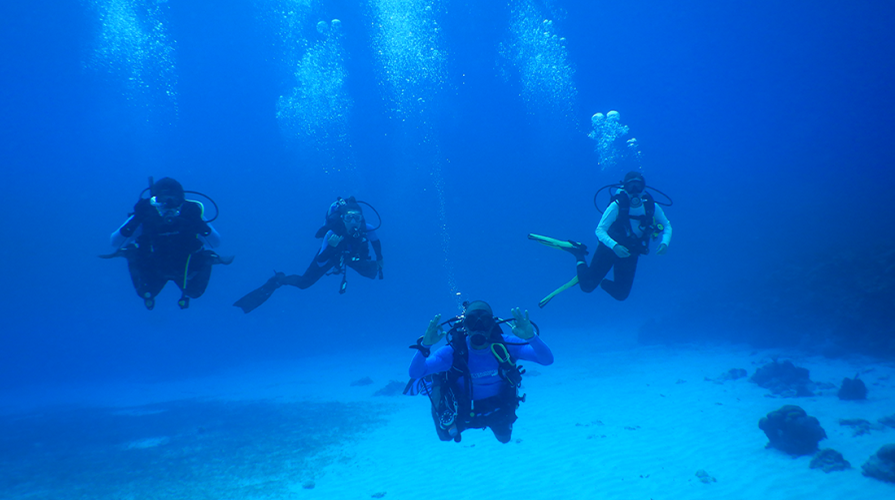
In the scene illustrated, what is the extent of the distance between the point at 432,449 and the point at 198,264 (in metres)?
9.38

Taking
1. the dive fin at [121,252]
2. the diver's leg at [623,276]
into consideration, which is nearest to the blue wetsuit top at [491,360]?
the diver's leg at [623,276]

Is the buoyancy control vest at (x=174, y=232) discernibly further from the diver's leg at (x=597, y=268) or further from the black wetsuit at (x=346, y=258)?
the diver's leg at (x=597, y=268)

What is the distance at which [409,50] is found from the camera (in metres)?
60.8

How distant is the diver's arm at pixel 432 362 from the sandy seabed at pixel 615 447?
6.27 m

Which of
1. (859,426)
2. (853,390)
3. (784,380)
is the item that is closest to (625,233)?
(859,426)

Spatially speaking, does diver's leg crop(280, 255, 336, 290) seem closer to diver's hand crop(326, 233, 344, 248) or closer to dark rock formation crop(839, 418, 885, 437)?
diver's hand crop(326, 233, 344, 248)

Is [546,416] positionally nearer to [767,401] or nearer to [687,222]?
[767,401]

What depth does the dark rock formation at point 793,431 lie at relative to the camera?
31.9ft

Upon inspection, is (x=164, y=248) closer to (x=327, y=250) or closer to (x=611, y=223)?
(x=327, y=250)

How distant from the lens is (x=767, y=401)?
543 inches

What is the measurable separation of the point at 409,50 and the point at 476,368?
64.4 meters

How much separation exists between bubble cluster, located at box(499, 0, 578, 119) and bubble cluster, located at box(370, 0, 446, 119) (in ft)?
38.8

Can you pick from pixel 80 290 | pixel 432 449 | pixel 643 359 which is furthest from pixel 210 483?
pixel 80 290

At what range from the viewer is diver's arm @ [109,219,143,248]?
228 inches
